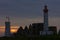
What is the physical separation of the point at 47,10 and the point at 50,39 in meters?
41.9

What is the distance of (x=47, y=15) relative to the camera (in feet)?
380

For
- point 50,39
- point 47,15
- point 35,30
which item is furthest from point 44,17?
point 50,39

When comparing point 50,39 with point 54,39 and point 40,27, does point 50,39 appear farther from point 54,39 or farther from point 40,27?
point 40,27

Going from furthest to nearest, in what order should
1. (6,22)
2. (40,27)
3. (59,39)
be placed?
(40,27) < (6,22) < (59,39)

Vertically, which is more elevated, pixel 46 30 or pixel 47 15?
pixel 47 15

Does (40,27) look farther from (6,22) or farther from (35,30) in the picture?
(6,22)

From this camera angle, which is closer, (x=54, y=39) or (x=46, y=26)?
(x=54, y=39)

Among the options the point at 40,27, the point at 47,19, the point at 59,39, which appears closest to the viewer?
the point at 59,39

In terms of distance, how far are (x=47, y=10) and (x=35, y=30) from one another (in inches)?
1051

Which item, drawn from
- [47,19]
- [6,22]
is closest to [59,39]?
[47,19]

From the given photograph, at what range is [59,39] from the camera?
7356 centimetres

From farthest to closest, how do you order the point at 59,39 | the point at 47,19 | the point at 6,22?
the point at 6,22, the point at 47,19, the point at 59,39

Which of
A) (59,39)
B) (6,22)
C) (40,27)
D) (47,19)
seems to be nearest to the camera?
(59,39)

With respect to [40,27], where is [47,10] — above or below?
above
